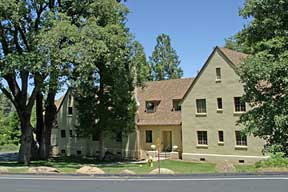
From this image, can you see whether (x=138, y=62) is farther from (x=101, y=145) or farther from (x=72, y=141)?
(x=72, y=141)

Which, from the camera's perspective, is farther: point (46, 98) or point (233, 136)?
point (46, 98)

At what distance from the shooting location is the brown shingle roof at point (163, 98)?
1608 inches

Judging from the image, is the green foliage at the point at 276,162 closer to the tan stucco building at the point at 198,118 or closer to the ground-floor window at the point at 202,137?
the tan stucco building at the point at 198,118

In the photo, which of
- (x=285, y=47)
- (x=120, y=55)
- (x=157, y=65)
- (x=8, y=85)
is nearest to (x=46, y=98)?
(x=8, y=85)

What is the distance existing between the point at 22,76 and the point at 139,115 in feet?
53.2

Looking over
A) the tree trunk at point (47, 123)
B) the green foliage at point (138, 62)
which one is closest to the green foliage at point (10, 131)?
the tree trunk at point (47, 123)

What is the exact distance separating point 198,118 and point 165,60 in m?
37.6

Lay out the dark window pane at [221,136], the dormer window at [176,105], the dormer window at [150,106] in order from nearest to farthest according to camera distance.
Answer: the dark window pane at [221,136] → the dormer window at [176,105] → the dormer window at [150,106]

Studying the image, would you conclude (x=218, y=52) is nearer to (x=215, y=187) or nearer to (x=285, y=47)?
(x=285, y=47)

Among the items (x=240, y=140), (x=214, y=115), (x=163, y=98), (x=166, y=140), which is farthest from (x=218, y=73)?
(x=166, y=140)

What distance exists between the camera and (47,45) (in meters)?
25.3

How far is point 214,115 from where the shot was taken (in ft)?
120

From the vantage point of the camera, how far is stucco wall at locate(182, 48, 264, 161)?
115 feet

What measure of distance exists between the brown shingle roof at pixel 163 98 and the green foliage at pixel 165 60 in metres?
27.3
